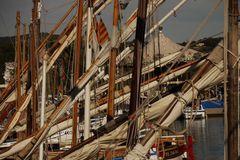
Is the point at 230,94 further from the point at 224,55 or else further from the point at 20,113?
the point at 20,113

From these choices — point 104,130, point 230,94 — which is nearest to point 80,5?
point 104,130

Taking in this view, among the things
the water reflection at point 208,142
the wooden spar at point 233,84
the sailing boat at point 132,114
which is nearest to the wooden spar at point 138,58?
the sailing boat at point 132,114

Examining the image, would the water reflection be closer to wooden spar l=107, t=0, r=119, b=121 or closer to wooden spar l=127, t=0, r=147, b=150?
wooden spar l=107, t=0, r=119, b=121

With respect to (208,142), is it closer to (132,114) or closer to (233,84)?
(132,114)

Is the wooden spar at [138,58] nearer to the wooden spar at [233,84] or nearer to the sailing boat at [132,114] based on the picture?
the sailing boat at [132,114]

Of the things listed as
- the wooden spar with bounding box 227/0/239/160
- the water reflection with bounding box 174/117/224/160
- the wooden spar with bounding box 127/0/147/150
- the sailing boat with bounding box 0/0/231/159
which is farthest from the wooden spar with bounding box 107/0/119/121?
the water reflection with bounding box 174/117/224/160

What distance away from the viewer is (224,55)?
1065 centimetres

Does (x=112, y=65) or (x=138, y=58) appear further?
(x=112, y=65)

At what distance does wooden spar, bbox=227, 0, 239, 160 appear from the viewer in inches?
417

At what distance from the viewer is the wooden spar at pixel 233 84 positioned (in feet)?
34.8

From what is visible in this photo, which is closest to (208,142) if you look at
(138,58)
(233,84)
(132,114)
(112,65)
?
(112,65)

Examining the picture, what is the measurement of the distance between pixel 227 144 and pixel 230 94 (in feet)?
3.03

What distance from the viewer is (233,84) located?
10703 mm

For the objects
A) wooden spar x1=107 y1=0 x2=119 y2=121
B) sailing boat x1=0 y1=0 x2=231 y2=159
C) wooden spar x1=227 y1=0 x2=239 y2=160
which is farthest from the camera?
wooden spar x1=107 y1=0 x2=119 y2=121
